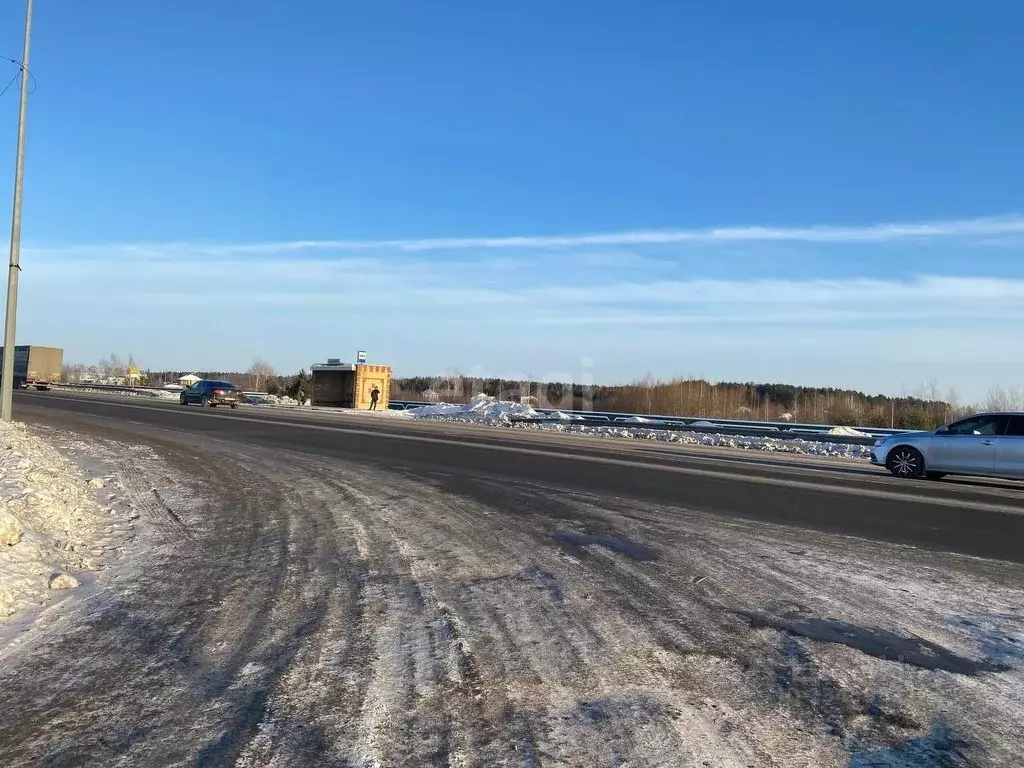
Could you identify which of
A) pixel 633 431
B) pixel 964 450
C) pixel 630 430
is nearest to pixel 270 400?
pixel 630 430

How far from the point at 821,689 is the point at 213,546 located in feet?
21.6

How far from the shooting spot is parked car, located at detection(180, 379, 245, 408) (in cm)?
4444

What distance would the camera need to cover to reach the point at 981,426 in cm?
1731

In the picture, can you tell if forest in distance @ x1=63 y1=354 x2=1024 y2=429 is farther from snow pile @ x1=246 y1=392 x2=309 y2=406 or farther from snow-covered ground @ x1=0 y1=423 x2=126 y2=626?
snow-covered ground @ x1=0 y1=423 x2=126 y2=626

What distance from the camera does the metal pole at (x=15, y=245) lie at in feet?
50.6

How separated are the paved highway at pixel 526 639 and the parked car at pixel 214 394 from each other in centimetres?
3381

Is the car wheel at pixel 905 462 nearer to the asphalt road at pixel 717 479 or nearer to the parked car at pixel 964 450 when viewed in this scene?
the parked car at pixel 964 450

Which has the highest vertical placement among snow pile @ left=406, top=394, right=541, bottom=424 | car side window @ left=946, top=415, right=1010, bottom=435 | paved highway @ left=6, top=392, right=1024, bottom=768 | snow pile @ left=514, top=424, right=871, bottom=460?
car side window @ left=946, top=415, right=1010, bottom=435

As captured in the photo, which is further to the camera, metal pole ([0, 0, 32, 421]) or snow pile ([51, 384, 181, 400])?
snow pile ([51, 384, 181, 400])

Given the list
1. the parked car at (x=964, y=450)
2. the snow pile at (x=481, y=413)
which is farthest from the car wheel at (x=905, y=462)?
the snow pile at (x=481, y=413)

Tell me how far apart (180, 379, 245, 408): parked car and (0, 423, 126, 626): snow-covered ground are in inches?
1299

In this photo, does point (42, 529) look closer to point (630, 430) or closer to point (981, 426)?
point (981, 426)

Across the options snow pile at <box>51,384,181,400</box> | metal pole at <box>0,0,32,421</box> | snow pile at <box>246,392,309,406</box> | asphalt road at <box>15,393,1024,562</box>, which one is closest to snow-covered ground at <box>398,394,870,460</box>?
asphalt road at <box>15,393,1024,562</box>

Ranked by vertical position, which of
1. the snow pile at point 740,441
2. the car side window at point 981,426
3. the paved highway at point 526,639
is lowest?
the paved highway at point 526,639
